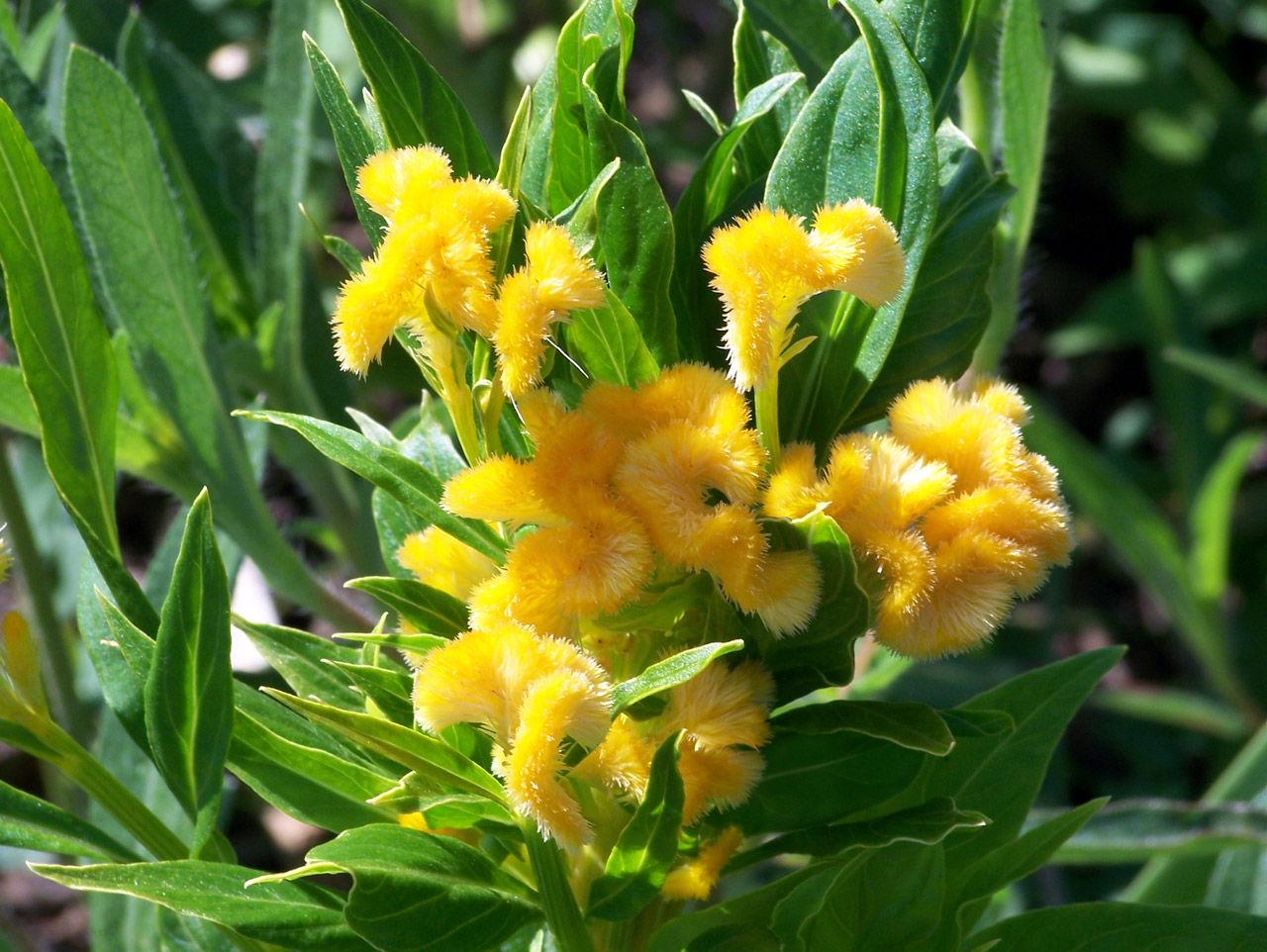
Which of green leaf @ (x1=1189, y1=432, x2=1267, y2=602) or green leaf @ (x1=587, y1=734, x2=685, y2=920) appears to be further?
green leaf @ (x1=1189, y1=432, x2=1267, y2=602)

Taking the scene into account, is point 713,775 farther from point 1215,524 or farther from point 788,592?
point 1215,524

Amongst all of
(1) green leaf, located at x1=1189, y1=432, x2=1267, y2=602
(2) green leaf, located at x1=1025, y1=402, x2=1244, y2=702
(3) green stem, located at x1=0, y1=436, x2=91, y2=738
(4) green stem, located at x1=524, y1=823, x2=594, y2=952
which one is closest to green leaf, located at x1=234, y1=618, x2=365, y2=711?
(4) green stem, located at x1=524, y1=823, x2=594, y2=952

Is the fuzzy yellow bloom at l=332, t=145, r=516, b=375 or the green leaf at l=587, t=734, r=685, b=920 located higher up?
the fuzzy yellow bloom at l=332, t=145, r=516, b=375

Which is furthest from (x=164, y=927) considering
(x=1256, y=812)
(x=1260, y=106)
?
(x=1260, y=106)

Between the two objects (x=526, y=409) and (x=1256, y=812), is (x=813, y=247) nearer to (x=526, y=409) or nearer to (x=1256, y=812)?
(x=526, y=409)

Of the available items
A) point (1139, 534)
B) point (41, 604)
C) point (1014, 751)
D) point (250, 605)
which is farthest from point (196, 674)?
point (1139, 534)

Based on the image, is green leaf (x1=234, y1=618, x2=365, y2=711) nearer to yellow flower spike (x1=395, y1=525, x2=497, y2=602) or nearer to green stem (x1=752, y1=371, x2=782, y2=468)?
yellow flower spike (x1=395, y1=525, x2=497, y2=602)

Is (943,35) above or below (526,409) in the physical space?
above
